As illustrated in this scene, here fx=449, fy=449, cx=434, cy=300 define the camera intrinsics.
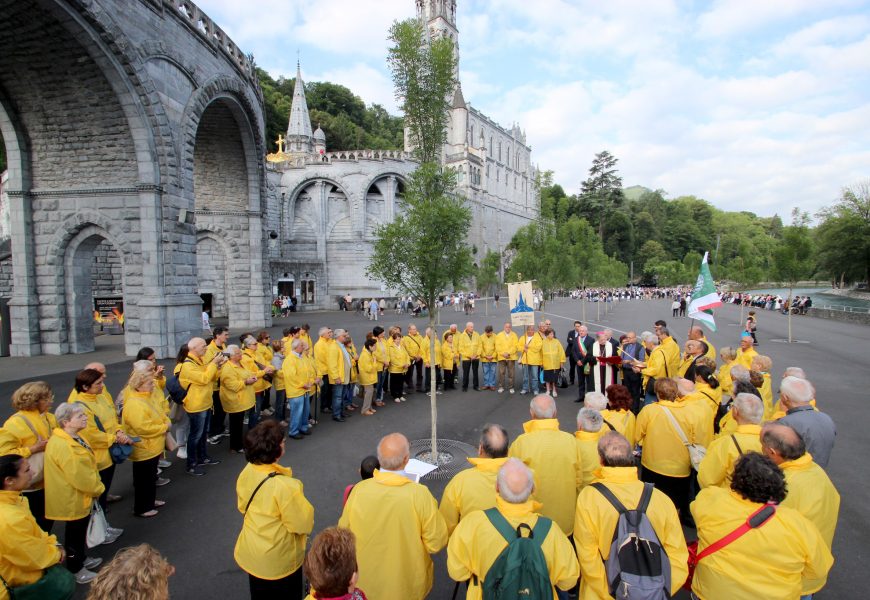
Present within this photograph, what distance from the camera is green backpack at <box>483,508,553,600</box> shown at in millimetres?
2293

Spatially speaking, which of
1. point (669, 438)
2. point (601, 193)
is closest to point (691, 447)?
point (669, 438)

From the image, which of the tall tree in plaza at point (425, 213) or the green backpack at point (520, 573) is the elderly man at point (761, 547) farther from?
the tall tree in plaza at point (425, 213)

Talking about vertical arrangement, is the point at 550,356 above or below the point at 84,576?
above

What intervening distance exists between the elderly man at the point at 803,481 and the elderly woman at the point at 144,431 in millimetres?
5818

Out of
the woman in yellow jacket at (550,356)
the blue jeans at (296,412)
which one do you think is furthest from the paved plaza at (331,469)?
the woman in yellow jacket at (550,356)

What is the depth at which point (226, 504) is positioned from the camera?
5562 millimetres

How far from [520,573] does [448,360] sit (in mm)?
8829

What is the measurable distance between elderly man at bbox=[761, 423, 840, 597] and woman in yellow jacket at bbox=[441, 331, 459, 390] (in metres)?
8.28

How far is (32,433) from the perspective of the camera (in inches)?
160

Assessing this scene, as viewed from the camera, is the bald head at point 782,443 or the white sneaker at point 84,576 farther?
the white sneaker at point 84,576

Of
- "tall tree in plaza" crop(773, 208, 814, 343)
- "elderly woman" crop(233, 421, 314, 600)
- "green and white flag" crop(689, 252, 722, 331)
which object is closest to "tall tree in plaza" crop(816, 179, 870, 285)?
"tall tree in plaza" crop(773, 208, 814, 343)

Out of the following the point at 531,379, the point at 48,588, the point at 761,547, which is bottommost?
the point at 531,379

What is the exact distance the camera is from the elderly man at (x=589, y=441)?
3.82 metres

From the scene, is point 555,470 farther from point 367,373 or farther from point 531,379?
point 531,379
